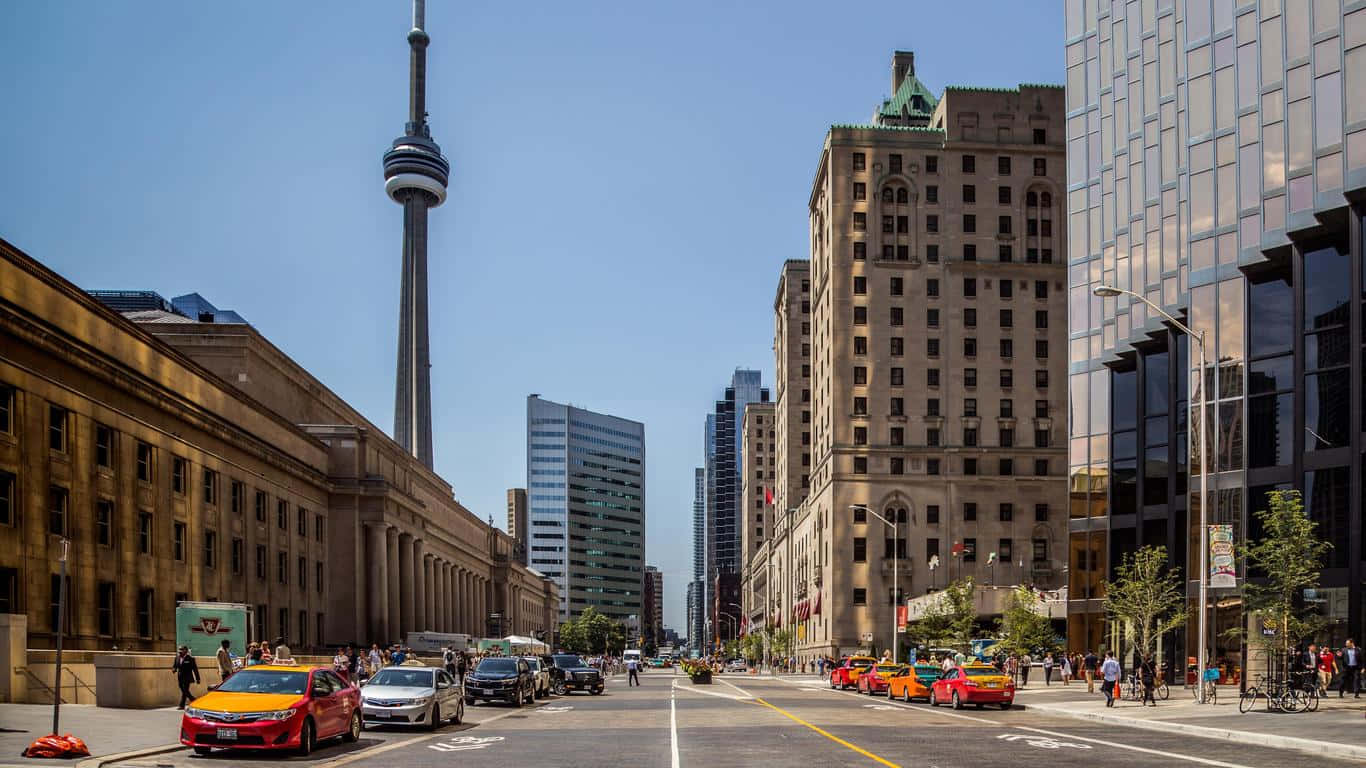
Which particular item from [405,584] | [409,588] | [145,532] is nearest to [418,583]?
[409,588]

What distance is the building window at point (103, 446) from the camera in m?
47.5

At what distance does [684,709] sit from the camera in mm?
41344

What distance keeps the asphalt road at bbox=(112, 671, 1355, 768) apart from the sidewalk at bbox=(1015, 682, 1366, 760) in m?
0.98

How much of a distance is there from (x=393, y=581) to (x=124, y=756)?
79.1 m

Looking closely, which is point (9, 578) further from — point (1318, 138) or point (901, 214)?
point (901, 214)

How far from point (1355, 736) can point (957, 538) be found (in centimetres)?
9045

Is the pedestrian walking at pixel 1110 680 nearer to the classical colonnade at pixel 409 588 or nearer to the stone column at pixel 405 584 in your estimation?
the classical colonnade at pixel 409 588

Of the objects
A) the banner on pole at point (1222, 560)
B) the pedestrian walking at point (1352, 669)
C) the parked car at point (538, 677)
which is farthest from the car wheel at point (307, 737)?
the pedestrian walking at point (1352, 669)

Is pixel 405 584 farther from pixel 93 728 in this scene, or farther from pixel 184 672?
pixel 93 728

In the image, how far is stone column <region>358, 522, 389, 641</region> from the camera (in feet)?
296

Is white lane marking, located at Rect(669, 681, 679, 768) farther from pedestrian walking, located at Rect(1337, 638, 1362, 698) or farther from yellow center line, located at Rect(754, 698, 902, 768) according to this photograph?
pedestrian walking, located at Rect(1337, 638, 1362, 698)

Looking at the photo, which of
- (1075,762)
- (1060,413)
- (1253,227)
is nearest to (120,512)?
(1075,762)

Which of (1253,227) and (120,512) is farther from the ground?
(1253,227)

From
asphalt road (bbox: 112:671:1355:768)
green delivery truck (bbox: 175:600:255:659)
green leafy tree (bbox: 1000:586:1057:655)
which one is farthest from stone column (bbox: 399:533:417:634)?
asphalt road (bbox: 112:671:1355:768)
